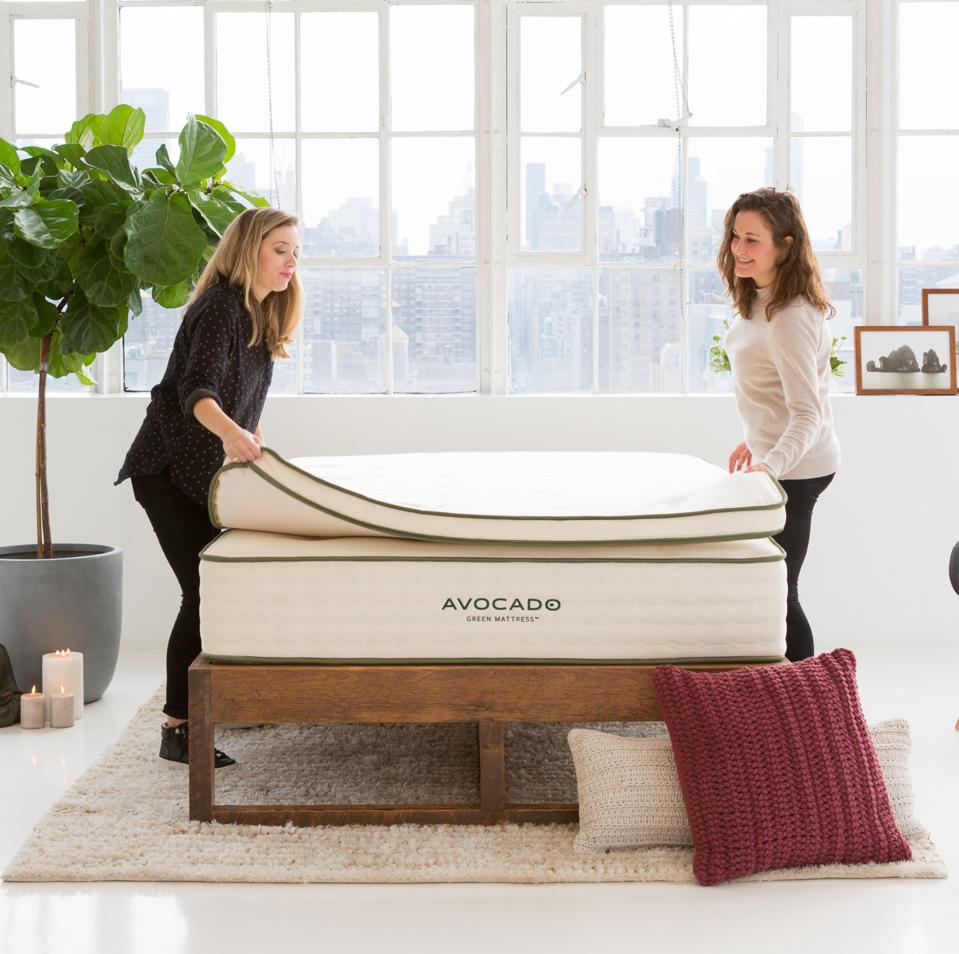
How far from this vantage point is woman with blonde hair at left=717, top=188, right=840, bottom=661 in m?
2.72

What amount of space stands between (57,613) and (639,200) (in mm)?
2413

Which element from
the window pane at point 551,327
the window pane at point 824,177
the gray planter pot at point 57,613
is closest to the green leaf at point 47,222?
the gray planter pot at point 57,613

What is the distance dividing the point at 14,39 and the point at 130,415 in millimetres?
1405

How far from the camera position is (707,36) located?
14.1ft

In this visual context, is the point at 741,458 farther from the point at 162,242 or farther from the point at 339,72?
the point at 339,72

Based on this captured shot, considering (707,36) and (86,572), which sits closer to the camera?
(86,572)

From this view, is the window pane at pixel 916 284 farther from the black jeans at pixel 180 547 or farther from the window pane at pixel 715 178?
the black jeans at pixel 180 547

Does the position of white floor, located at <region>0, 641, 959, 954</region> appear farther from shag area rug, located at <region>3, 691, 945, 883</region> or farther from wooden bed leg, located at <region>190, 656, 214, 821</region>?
wooden bed leg, located at <region>190, 656, 214, 821</region>

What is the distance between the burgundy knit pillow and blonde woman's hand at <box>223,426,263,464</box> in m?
0.90

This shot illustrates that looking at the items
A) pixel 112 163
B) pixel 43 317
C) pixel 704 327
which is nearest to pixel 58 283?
pixel 43 317

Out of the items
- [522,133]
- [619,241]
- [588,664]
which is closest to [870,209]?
[619,241]

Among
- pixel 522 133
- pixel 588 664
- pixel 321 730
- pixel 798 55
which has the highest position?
pixel 798 55

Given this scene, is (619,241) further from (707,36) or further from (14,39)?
(14,39)

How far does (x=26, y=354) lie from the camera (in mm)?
3459
